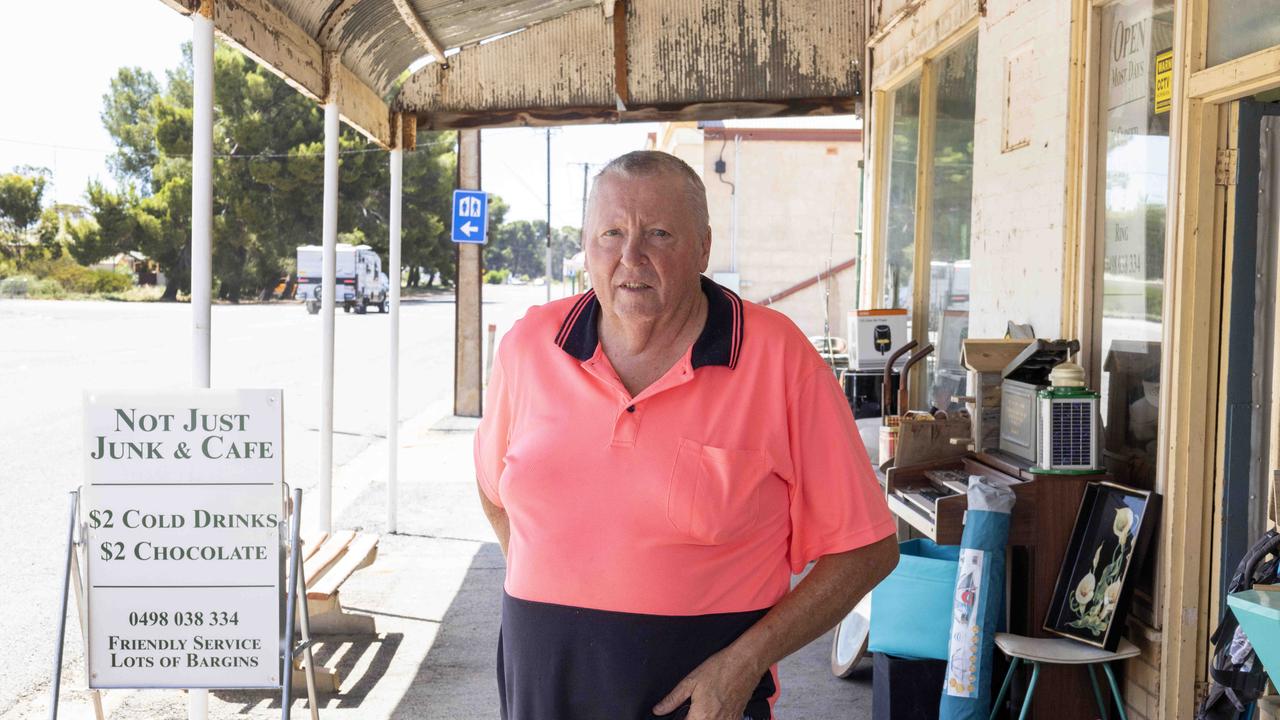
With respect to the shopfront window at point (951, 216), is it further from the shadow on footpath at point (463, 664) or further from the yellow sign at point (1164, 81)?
the shadow on footpath at point (463, 664)

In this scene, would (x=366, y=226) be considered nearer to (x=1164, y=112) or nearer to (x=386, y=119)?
(x=386, y=119)

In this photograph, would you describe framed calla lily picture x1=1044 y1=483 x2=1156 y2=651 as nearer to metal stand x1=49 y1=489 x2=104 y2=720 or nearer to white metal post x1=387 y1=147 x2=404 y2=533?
metal stand x1=49 y1=489 x2=104 y2=720

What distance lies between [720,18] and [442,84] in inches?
77.2

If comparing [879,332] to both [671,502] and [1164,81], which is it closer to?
[1164,81]

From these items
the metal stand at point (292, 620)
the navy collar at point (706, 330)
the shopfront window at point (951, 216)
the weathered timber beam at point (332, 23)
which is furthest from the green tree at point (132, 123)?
the navy collar at point (706, 330)

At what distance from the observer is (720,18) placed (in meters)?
7.96

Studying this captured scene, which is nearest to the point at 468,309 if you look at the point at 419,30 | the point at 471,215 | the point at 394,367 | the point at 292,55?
the point at 471,215

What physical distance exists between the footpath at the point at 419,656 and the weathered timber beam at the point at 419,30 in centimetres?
307

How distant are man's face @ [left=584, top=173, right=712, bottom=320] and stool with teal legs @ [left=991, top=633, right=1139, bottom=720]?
7.54 feet

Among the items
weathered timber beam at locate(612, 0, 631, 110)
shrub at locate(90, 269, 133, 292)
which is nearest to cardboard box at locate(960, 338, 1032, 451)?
weathered timber beam at locate(612, 0, 631, 110)

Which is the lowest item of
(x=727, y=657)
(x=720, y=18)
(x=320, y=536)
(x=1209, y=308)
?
(x=320, y=536)

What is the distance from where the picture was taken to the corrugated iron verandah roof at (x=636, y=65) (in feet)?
26.1

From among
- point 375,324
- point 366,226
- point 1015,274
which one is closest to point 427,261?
point 366,226

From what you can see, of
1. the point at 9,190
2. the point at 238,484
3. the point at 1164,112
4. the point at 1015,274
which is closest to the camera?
the point at 238,484
